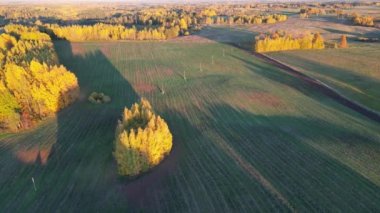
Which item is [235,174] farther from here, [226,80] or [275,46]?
[275,46]

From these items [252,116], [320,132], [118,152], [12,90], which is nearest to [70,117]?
[12,90]

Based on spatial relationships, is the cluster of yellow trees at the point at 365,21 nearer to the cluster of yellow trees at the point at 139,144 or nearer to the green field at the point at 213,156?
the green field at the point at 213,156

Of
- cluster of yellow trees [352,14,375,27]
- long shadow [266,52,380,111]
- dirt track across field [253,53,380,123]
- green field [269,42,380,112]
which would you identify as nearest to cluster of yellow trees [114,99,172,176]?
dirt track across field [253,53,380,123]

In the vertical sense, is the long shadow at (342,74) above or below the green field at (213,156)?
above

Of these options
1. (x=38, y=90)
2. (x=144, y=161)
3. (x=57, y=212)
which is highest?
(x=38, y=90)

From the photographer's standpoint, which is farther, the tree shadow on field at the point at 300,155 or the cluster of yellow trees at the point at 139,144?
the cluster of yellow trees at the point at 139,144

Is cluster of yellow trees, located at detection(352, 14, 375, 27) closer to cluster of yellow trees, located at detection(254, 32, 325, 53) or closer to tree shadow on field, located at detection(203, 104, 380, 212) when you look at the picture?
cluster of yellow trees, located at detection(254, 32, 325, 53)

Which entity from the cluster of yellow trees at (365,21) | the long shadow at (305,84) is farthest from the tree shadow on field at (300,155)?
the cluster of yellow trees at (365,21)
